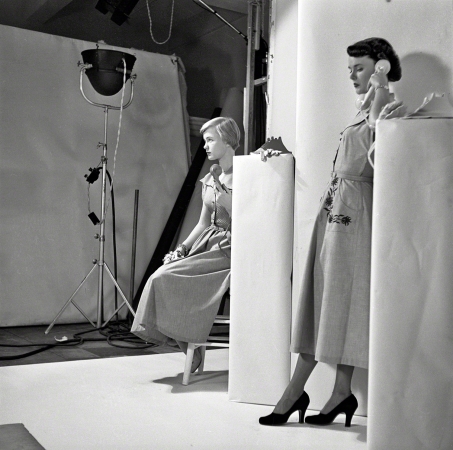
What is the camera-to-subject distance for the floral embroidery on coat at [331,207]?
8.05 ft

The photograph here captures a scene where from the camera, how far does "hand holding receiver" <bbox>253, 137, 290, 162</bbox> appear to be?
112 inches

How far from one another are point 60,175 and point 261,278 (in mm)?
2873

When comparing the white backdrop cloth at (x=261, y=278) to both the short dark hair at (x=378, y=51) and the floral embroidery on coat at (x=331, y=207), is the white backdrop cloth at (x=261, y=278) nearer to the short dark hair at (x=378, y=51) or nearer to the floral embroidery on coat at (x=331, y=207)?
the floral embroidery on coat at (x=331, y=207)

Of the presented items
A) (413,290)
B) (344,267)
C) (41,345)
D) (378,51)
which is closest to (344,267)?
(344,267)

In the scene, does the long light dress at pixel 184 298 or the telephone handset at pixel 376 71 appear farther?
the long light dress at pixel 184 298

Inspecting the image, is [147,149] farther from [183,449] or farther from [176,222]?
[183,449]

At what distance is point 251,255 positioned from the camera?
2.88 meters

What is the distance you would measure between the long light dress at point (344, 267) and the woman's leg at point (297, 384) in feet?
0.12

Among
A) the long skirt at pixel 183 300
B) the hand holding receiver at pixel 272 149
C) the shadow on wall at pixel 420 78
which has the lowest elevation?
the long skirt at pixel 183 300

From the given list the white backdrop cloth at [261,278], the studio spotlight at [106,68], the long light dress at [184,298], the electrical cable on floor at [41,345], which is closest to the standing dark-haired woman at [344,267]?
the white backdrop cloth at [261,278]

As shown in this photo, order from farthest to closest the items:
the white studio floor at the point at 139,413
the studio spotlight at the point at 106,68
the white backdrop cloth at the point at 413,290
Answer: the studio spotlight at the point at 106,68 < the white studio floor at the point at 139,413 < the white backdrop cloth at the point at 413,290

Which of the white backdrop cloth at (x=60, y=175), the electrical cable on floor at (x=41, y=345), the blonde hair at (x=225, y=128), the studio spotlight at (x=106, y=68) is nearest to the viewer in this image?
the blonde hair at (x=225, y=128)

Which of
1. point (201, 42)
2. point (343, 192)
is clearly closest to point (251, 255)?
point (343, 192)

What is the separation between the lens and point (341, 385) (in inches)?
98.0
